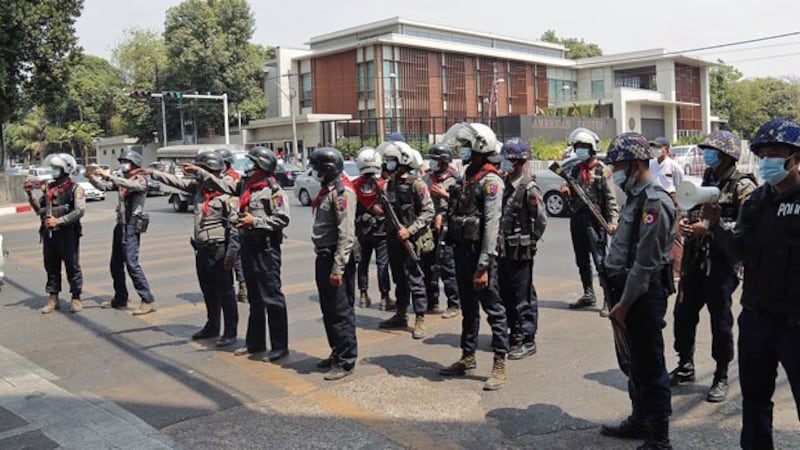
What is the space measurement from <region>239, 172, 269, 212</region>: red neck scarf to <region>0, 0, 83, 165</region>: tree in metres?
21.3

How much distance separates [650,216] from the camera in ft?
13.2

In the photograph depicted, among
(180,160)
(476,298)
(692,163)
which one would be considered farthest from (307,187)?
(476,298)

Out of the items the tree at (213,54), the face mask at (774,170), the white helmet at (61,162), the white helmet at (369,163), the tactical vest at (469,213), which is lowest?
the tactical vest at (469,213)

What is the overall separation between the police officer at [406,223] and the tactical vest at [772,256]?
4163mm

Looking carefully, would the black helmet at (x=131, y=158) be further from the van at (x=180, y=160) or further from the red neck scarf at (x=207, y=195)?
the van at (x=180, y=160)

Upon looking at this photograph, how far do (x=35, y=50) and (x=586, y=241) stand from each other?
24634 mm

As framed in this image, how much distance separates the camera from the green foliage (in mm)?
24781

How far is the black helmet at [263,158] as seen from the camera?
646cm

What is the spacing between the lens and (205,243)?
23.5 feet

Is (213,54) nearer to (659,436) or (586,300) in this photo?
(586,300)

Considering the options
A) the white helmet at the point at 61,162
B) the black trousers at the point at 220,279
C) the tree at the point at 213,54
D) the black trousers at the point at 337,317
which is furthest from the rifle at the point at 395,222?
the tree at the point at 213,54

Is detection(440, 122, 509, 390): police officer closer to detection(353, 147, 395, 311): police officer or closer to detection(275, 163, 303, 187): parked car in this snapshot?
detection(353, 147, 395, 311): police officer

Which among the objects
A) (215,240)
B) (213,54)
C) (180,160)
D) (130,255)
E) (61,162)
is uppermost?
(213,54)

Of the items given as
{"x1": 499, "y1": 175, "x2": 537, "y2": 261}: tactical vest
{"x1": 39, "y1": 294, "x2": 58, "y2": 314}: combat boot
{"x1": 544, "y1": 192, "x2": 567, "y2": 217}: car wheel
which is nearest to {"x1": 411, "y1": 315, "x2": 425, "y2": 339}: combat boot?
{"x1": 499, "y1": 175, "x2": 537, "y2": 261}: tactical vest
